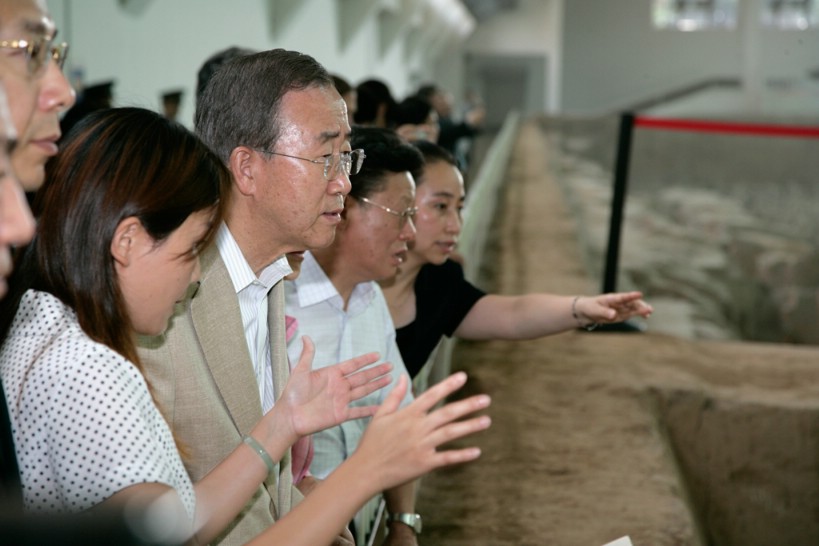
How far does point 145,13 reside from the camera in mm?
7215

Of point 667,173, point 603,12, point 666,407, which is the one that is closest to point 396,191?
point 666,407

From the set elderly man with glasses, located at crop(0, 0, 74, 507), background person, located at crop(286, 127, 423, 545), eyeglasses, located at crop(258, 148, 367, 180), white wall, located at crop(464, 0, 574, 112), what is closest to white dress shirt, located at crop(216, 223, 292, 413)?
eyeglasses, located at crop(258, 148, 367, 180)

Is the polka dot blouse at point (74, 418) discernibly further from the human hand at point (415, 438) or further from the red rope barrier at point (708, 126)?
the red rope barrier at point (708, 126)

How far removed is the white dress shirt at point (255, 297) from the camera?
1823 mm

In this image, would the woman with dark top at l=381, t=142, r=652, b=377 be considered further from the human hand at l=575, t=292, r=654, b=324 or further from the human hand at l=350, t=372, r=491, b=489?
the human hand at l=350, t=372, r=491, b=489

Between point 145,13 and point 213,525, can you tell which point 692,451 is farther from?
point 145,13

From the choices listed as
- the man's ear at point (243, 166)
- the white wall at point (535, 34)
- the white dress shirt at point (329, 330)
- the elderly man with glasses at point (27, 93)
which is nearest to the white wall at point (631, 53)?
the white wall at point (535, 34)

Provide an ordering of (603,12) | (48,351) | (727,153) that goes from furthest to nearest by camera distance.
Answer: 1. (603,12)
2. (727,153)
3. (48,351)

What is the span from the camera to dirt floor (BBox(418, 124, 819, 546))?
110 inches

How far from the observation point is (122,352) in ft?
4.31

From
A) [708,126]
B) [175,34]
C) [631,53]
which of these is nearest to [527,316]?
[708,126]

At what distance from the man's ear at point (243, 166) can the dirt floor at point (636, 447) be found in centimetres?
120

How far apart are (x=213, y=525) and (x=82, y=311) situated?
1.27 feet

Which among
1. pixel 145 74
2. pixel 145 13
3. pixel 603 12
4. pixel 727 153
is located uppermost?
pixel 603 12
